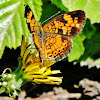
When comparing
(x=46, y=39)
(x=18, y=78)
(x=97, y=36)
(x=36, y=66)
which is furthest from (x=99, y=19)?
(x=97, y=36)

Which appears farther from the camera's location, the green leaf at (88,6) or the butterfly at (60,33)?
the green leaf at (88,6)

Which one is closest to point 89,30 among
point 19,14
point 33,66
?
point 19,14

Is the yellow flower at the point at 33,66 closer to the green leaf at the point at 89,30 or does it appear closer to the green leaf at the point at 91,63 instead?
the green leaf at the point at 89,30

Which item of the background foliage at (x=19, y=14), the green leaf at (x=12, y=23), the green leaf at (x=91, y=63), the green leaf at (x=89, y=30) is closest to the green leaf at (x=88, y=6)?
the background foliage at (x=19, y=14)

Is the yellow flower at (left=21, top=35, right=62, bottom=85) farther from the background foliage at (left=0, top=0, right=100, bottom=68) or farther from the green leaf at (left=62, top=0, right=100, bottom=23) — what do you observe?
the green leaf at (left=62, top=0, right=100, bottom=23)

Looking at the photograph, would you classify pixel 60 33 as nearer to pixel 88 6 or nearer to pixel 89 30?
pixel 88 6

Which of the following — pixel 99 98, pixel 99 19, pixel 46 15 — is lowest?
pixel 99 98

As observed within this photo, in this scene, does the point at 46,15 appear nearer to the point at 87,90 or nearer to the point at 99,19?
the point at 99,19
